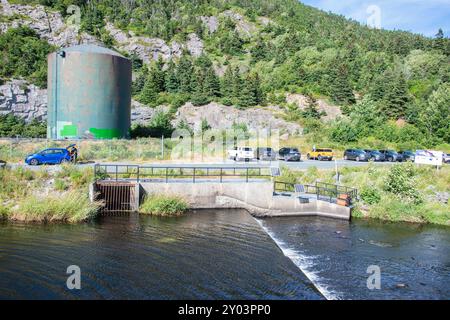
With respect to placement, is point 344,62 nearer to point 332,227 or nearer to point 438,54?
point 438,54

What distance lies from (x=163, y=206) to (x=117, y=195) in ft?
9.71

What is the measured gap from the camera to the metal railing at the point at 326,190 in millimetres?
27047

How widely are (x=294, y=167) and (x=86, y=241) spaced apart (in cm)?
1963

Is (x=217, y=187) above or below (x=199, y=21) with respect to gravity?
below

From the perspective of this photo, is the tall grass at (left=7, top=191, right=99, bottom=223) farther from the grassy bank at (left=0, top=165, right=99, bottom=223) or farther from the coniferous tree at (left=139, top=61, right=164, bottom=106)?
the coniferous tree at (left=139, top=61, right=164, bottom=106)

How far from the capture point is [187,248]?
17.8 meters

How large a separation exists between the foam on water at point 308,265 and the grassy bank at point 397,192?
889cm

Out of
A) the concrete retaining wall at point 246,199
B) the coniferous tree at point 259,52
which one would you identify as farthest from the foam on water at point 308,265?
the coniferous tree at point 259,52

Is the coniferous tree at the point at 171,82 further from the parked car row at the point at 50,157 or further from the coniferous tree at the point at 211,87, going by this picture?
the parked car row at the point at 50,157

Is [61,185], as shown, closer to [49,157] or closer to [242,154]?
[49,157]

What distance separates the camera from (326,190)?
91.7ft

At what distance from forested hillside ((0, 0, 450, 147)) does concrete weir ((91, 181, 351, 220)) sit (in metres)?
29.8

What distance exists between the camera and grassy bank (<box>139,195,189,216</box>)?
2461 centimetres
